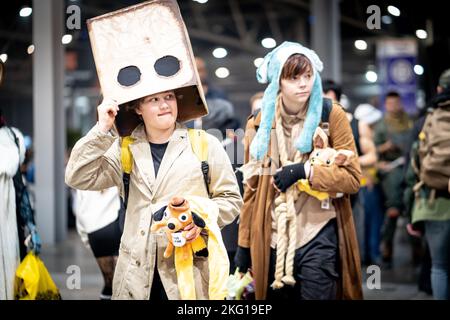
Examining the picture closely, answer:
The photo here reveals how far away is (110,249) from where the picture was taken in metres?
6.04

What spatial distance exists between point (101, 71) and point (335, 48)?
233 inches

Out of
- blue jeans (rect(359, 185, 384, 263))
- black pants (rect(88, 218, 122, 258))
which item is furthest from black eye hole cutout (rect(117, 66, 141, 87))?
blue jeans (rect(359, 185, 384, 263))

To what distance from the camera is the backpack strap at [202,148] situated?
3.93 meters

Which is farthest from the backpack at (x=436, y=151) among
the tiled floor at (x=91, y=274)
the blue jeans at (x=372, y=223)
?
the blue jeans at (x=372, y=223)

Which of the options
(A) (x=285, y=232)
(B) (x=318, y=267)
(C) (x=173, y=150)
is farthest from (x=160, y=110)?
(B) (x=318, y=267)

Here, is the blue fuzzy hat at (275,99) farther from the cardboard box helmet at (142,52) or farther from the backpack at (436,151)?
the backpack at (436,151)

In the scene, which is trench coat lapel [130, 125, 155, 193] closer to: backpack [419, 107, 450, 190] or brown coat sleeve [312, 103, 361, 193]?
brown coat sleeve [312, 103, 361, 193]

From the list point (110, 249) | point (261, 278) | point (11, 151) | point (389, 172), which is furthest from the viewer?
point (389, 172)

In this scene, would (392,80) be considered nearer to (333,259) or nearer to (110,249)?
(110,249)

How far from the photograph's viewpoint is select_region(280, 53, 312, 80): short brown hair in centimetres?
440

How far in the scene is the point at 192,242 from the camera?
3826 millimetres

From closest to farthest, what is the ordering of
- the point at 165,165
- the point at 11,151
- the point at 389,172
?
1. the point at 165,165
2. the point at 11,151
3. the point at 389,172

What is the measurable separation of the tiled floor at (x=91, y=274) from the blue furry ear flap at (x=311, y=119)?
36.8 inches
